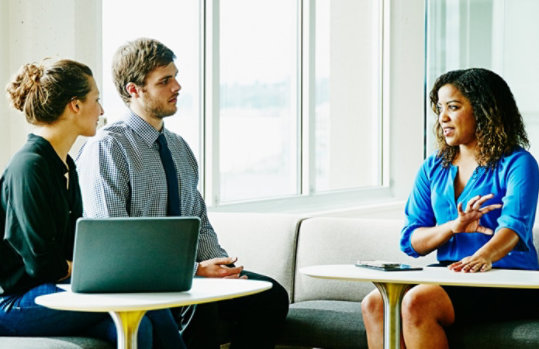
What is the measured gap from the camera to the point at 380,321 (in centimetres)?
305

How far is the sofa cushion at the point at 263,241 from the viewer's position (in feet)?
12.6

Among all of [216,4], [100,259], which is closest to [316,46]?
[216,4]

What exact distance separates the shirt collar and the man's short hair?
91mm

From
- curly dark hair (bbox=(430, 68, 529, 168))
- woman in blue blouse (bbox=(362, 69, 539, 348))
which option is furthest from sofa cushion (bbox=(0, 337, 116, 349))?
curly dark hair (bbox=(430, 68, 529, 168))

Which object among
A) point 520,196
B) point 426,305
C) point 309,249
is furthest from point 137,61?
point 520,196

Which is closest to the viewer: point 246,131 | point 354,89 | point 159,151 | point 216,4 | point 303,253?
point 159,151

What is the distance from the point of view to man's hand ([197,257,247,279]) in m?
3.07

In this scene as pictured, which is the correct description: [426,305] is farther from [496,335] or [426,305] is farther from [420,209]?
[420,209]

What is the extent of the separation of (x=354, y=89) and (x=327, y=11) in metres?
0.74

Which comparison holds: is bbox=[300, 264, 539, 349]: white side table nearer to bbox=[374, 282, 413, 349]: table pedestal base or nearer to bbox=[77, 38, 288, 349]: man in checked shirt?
bbox=[374, 282, 413, 349]: table pedestal base

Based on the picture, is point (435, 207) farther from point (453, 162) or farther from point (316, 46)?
point (316, 46)

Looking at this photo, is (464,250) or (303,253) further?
(303,253)

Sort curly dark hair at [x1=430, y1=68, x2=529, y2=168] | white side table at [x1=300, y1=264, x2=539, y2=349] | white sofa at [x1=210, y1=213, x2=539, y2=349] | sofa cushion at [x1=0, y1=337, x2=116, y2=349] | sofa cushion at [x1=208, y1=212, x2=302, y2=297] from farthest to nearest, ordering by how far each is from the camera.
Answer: sofa cushion at [x1=208, y1=212, x2=302, y2=297] < white sofa at [x1=210, y1=213, x2=539, y2=349] < curly dark hair at [x1=430, y1=68, x2=529, y2=168] < sofa cushion at [x1=0, y1=337, x2=116, y2=349] < white side table at [x1=300, y1=264, x2=539, y2=349]

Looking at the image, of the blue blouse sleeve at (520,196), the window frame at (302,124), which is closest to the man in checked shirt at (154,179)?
the blue blouse sleeve at (520,196)
